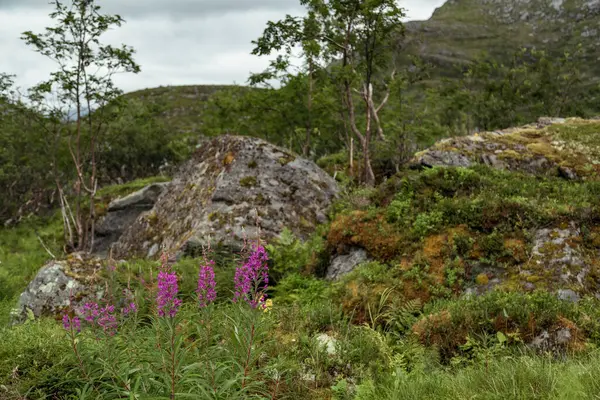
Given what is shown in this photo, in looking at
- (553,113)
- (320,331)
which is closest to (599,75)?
(553,113)

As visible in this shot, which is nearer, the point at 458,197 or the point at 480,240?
the point at 480,240

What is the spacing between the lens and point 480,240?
7.48 m

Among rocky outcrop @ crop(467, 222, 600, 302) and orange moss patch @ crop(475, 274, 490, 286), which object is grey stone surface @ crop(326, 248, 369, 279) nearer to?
orange moss patch @ crop(475, 274, 490, 286)

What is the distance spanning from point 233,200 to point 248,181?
36.9 inches

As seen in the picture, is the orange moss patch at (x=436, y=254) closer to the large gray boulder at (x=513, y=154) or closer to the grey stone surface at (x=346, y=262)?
the grey stone surface at (x=346, y=262)

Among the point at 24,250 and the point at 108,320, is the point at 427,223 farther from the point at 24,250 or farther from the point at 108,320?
the point at 24,250

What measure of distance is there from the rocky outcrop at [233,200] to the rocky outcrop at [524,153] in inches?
142

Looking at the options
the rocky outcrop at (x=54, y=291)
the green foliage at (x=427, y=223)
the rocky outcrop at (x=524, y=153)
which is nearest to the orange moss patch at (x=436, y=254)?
the green foliage at (x=427, y=223)

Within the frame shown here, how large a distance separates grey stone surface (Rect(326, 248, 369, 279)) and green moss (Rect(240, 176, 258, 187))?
4.61 m

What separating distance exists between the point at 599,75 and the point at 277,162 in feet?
570

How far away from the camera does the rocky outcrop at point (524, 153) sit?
11500 mm

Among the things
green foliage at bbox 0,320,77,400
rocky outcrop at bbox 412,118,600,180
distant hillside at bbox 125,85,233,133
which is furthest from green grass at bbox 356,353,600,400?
distant hillside at bbox 125,85,233,133

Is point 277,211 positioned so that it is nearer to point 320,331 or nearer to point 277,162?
point 277,162

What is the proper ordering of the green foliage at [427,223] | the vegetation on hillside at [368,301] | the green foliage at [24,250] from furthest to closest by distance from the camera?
the green foliage at [24,250]
the green foliage at [427,223]
the vegetation on hillside at [368,301]
